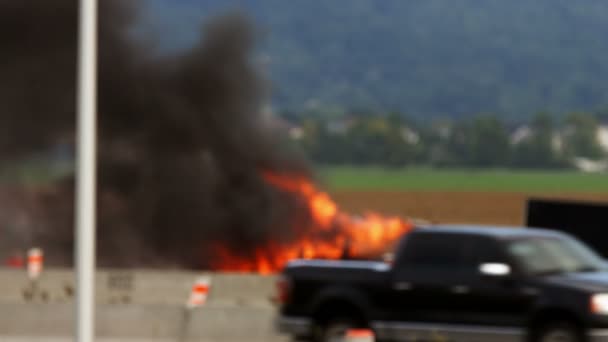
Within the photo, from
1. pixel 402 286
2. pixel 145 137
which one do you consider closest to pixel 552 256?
pixel 402 286

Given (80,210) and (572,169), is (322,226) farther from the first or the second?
(572,169)

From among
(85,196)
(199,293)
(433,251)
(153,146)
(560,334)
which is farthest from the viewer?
(153,146)

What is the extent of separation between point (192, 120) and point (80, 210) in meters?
36.6

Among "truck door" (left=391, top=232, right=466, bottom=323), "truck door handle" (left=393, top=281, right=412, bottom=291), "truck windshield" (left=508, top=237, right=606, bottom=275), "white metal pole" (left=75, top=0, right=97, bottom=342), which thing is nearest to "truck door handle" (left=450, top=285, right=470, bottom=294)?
"truck door" (left=391, top=232, right=466, bottom=323)

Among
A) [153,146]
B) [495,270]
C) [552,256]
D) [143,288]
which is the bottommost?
[143,288]

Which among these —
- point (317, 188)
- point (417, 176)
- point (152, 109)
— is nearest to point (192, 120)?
point (152, 109)

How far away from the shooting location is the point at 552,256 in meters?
17.0

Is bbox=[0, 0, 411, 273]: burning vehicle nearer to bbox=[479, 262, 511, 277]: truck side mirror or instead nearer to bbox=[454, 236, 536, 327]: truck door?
bbox=[454, 236, 536, 327]: truck door

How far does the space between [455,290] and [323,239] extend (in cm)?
2430

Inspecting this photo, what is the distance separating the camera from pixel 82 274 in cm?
1041

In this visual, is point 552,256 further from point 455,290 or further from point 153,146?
point 153,146

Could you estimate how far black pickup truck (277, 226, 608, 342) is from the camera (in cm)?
1609

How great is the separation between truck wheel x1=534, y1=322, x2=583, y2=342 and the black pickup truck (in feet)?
0.03

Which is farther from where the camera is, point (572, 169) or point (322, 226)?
point (572, 169)
